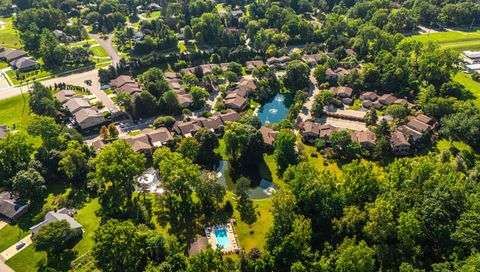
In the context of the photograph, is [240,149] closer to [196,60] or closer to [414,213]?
[414,213]

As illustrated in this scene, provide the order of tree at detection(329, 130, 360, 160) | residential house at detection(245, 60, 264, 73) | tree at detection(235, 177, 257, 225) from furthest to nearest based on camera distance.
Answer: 1. residential house at detection(245, 60, 264, 73)
2. tree at detection(329, 130, 360, 160)
3. tree at detection(235, 177, 257, 225)

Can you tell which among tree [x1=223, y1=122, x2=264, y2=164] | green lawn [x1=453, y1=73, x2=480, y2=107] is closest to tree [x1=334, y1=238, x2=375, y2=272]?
tree [x1=223, y1=122, x2=264, y2=164]

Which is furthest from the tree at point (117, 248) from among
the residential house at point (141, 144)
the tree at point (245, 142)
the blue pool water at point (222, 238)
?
the tree at point (245, 142)

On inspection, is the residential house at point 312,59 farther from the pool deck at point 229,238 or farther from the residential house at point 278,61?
the pool deck at point 229,238

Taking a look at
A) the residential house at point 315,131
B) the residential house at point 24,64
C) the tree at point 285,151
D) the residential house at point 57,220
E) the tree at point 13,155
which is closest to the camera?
the residential house at point 57,220

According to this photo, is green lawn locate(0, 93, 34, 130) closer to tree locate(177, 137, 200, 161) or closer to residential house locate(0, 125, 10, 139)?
residential house locate(0, 125, 10, 139)

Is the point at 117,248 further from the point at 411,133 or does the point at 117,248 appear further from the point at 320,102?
the point at 411,133
